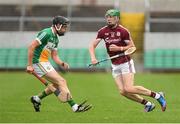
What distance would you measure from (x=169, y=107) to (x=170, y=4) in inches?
750

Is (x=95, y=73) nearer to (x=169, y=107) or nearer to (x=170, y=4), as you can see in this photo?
(x=170, y=4)

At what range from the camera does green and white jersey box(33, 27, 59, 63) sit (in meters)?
15.0

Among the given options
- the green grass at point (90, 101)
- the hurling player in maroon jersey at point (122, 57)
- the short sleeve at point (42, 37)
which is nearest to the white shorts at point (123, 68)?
the hurling player in maroon jersey at point (122, 57)

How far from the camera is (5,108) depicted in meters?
16.3

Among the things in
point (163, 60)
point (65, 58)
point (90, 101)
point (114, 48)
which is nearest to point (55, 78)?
point (114, 48)

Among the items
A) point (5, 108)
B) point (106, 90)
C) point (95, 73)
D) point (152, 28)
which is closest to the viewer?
point (5, 108)

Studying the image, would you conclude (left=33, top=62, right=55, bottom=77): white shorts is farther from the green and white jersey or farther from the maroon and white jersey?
the maroon and white jersey

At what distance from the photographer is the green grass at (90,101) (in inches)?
563

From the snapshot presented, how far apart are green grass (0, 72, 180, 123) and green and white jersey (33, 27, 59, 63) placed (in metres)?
1.22

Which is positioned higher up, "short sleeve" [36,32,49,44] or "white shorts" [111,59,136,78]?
"short sleeve" [36,32,49,44]

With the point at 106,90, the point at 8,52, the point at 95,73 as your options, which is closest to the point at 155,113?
the point at 106,90

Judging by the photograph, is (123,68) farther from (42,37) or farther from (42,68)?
(42,37)

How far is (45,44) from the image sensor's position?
597 inches

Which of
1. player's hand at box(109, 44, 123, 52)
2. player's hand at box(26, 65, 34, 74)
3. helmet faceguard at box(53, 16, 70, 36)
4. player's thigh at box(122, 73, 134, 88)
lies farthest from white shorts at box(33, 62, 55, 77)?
player's thigh at box(122, 73, 134, 88)
